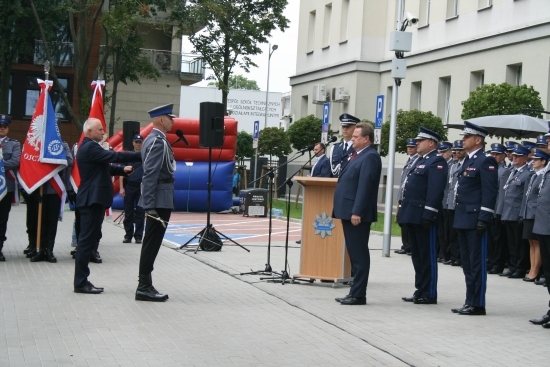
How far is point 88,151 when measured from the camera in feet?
37.6

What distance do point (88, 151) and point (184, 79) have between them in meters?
45.5

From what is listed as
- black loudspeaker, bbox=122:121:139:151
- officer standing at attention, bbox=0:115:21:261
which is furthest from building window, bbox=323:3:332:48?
officer standing at attention, bbox=0:115:21:261

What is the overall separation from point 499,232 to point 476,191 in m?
5.53

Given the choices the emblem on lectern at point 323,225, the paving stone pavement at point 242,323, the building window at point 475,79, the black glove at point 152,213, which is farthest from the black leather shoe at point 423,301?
the building window at point 475,79

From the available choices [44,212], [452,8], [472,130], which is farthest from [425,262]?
[452,8]

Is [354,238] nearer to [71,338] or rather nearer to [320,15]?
[71,338]

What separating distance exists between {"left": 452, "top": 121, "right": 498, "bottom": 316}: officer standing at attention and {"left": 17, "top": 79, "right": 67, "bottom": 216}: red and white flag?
23.1 ft

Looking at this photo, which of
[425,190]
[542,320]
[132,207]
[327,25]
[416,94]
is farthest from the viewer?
[327,25]

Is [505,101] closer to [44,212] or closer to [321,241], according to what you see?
[321,241]

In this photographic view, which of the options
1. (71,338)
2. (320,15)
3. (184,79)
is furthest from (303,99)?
(71,338)

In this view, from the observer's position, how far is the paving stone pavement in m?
8.10

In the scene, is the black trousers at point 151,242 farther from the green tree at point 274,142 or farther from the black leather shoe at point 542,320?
the green tree at point 274,142

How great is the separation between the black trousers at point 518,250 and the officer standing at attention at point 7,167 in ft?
27.1

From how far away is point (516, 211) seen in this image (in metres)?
15.5
